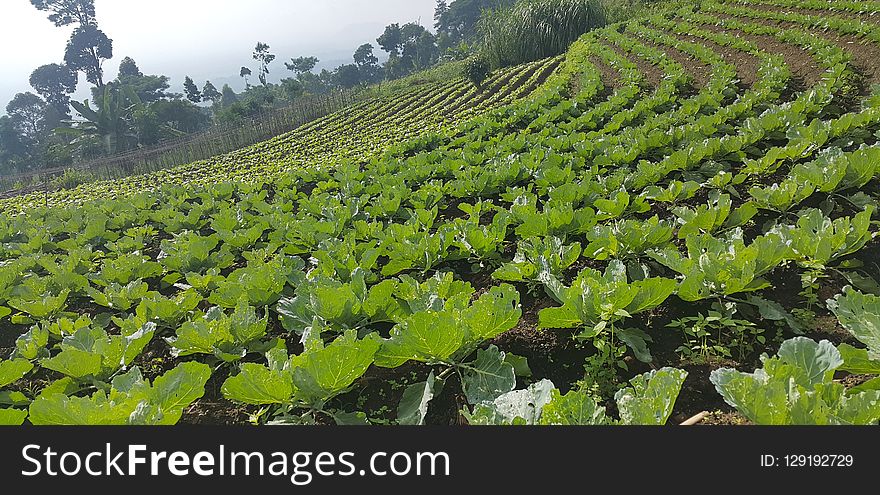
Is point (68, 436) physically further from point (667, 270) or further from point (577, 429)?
point (667, 270)

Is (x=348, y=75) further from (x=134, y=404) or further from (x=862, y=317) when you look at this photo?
(x=862, y=317)

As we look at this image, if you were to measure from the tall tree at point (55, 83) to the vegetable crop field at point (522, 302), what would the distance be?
71123 mm

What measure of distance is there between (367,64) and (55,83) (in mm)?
42743

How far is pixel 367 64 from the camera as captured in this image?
260ft

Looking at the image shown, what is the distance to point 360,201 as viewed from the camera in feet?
21.4

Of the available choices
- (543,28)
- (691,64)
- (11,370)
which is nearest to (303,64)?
(543,28)

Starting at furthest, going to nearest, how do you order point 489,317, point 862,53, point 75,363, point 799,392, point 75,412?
point 862,53 → point 75,363 → point 489,317 → point 75,412 → point 799,392

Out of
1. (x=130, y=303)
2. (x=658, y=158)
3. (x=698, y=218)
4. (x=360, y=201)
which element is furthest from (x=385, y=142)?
(x=698, y=218)

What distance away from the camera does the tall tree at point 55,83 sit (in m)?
60.8

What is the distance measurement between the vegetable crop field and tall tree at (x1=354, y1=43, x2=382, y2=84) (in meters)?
74.7

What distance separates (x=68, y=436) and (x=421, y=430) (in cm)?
140

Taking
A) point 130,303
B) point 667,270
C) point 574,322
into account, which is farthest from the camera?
point 130,303

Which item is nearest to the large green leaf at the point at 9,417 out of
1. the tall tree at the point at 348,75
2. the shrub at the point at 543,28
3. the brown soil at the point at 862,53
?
the brown soil at the point at 862,53

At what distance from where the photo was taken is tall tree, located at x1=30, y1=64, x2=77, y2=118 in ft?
199
